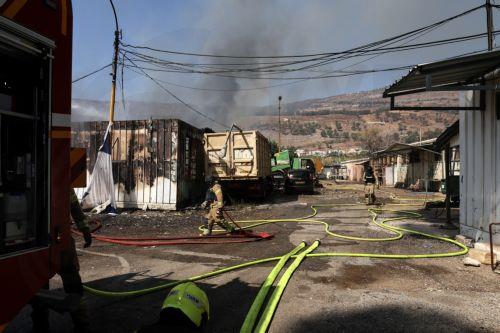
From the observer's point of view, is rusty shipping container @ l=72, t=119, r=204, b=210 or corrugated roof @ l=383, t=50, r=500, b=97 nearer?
corrugated roof @ l=383, t=50, r=500, b=97

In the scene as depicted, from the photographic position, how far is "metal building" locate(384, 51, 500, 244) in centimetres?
618

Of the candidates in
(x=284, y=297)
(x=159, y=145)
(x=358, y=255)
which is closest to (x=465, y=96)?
(x=358, y=255)

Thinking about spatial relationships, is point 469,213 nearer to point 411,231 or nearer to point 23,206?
point 411,231

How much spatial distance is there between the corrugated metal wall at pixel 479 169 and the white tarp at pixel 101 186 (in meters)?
10.5

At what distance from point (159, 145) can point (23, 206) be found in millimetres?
11545

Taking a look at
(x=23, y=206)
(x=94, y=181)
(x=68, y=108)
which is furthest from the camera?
(x=94, y=181)

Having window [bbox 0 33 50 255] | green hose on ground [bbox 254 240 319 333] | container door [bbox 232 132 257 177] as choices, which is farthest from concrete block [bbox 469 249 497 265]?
container door [bbox 232 132 257 177]

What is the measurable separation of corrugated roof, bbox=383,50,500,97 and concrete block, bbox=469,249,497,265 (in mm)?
2796

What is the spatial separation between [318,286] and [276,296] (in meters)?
0.85

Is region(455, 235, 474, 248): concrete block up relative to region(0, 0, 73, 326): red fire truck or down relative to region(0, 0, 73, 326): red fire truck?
down

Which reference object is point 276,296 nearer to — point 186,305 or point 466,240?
point 186,305

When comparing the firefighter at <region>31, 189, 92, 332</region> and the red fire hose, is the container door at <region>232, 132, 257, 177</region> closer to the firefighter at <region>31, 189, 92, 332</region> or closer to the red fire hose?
the red fire hose

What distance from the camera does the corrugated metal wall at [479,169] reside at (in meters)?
6.70

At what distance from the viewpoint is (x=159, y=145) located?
544 inches
